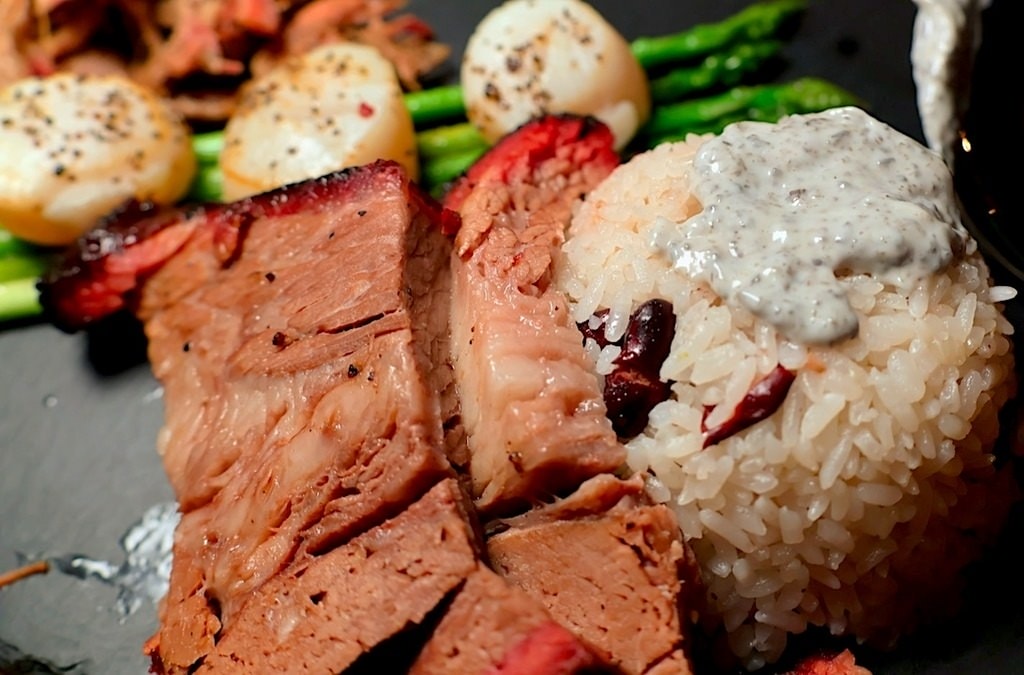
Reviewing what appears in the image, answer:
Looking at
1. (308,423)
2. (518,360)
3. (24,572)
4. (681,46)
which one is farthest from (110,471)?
(681,46)

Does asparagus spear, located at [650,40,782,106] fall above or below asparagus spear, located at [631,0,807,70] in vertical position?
below

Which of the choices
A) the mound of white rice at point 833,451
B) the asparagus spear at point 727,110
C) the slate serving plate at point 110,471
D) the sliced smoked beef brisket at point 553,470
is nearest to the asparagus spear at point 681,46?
the slate serving plate at point 110,471

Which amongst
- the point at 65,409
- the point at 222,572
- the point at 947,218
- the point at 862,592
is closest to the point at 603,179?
the point at 947,218

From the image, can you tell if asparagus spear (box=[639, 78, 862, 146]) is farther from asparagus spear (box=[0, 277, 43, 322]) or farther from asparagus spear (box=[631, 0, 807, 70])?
asparagus spear (box=[0, 277, 43, 322])

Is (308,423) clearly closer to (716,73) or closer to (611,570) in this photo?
(611,570)

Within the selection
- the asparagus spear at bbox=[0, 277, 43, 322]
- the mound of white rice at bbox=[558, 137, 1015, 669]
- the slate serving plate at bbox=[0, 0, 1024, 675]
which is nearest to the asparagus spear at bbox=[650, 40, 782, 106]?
the slate serving plate at bbox=[0, 0, 1024, 675]

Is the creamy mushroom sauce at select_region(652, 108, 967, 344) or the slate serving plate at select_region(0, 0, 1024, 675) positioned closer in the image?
the creamy mushroom sauce at select_region(652, 108, 967, 344)

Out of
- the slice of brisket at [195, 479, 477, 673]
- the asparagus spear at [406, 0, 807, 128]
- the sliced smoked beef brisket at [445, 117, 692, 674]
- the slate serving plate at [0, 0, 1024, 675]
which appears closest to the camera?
the slice of brisket at [195, 479, 477, 673]
